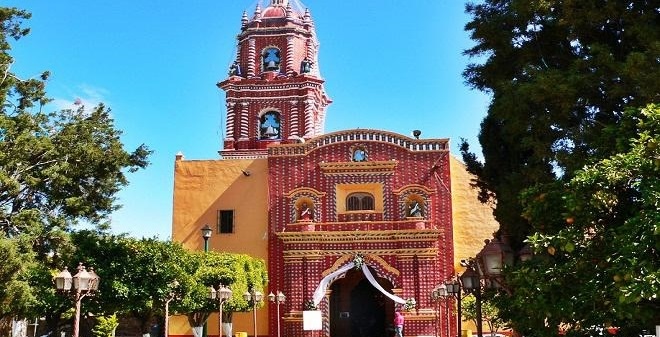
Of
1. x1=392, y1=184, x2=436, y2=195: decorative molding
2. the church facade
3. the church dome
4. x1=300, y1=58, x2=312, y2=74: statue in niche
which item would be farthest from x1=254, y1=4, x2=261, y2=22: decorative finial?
x1=392, y1=184, x2=436, y2=195: decorative molding

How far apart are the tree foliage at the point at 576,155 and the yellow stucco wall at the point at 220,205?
1576 centimetres

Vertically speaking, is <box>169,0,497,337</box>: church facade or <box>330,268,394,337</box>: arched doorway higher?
<box>169,0,497,337</box>: church facade

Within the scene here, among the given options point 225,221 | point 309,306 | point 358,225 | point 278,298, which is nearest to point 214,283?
point 278,298

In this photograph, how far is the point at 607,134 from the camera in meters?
8.02

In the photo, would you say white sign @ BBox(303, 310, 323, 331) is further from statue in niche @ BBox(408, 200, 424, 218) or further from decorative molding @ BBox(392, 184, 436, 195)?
decorative molding @ BBox(392, 184, 436, 195)

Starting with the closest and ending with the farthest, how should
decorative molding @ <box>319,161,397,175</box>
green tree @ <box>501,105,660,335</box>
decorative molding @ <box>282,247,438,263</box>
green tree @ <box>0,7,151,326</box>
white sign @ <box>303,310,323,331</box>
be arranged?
green tree @ <box>501,105,660,335</box> < green tree @ <box>0,7,151,326</box> < white sign @ <box>303,310,323,331</box> < decorative molding @ <box>282,247,438,263</box> < decorative molding @ <box>319,161,397,175</box>

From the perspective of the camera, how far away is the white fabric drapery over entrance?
26.6 m

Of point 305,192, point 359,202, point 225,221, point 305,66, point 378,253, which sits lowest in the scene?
point 378,253

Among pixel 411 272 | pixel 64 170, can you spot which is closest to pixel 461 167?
pixel 411 272

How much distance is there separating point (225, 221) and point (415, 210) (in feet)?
26.7

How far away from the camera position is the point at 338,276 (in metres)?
27.4

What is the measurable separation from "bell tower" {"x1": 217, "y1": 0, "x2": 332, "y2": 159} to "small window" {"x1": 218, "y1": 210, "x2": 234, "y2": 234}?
5.40 meters

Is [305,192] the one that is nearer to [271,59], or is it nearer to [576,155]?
[271,59]

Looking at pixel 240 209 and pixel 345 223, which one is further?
pixel 240 209
